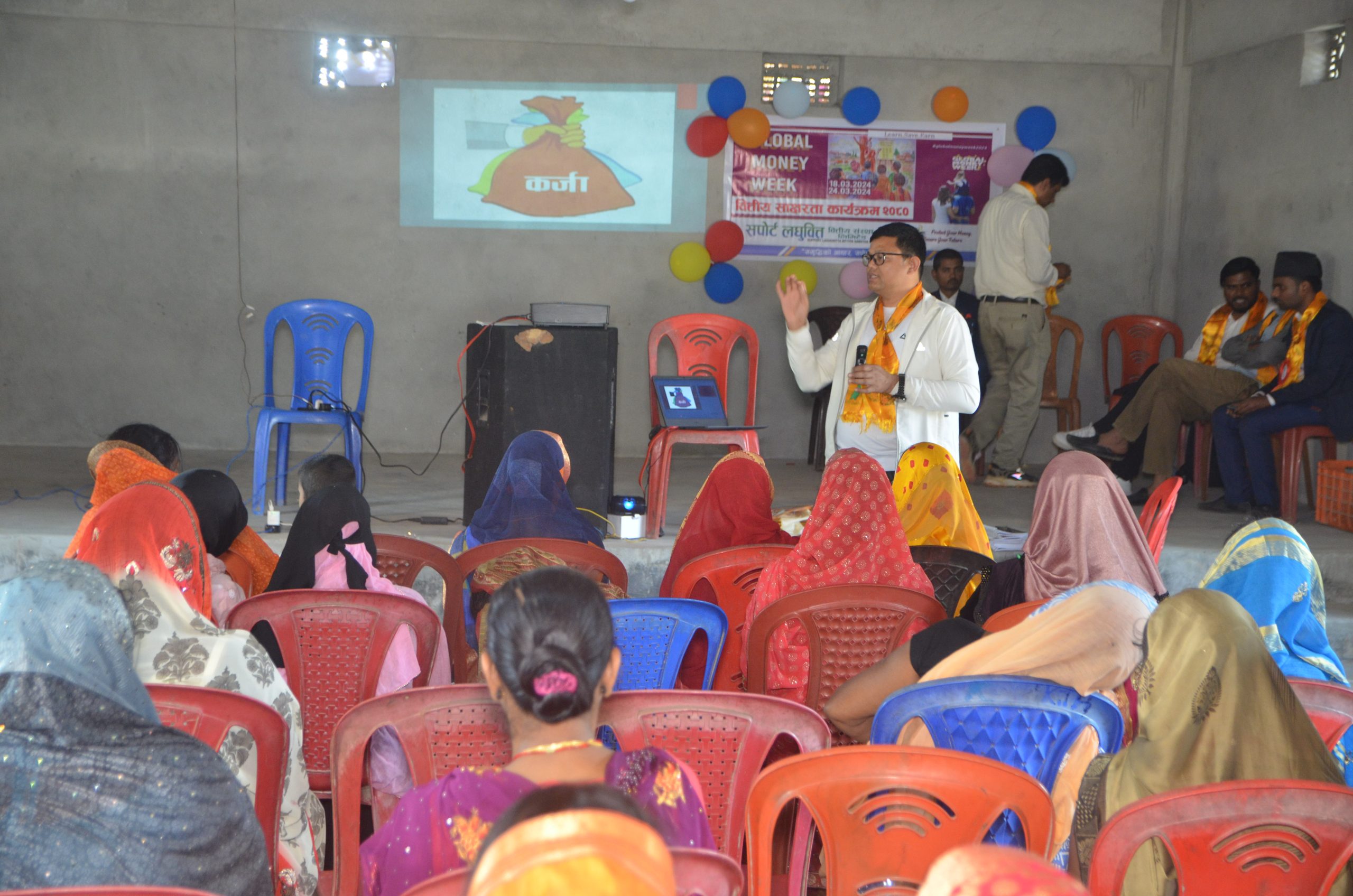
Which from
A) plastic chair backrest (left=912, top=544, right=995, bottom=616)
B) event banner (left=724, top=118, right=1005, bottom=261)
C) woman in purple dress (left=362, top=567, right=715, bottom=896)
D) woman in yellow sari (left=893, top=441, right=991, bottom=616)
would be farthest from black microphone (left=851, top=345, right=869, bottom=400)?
event banner (left=724, top=118, right=1005, bottom=261)

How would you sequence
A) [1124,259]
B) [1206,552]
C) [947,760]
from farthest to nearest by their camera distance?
[1124,259]
[1206,552]
[947,760]

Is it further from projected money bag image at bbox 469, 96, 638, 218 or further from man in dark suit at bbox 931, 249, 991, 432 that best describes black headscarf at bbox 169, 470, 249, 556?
man in dark suit at bbox 931, 249, 991, 432

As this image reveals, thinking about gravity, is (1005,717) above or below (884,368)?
below

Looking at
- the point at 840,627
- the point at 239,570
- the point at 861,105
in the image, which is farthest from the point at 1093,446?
the point at 239,570

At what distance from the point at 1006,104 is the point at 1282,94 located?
147 centimetres

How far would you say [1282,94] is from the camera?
578cm

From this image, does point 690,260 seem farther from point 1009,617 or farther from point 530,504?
point 1009,617

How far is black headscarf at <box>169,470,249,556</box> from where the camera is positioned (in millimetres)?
2738

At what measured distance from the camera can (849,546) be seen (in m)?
2.47

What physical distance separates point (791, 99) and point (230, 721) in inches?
221

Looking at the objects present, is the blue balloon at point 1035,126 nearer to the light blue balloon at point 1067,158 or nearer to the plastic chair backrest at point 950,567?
the light blue balloon at point 1067,158

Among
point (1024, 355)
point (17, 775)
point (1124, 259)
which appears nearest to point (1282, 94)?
point (1124, 259)

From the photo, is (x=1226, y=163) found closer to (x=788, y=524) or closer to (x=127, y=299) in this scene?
(x=788, y=524)

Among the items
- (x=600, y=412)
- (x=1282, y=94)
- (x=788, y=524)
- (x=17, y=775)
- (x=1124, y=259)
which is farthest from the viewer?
(x=1124, y=259)
